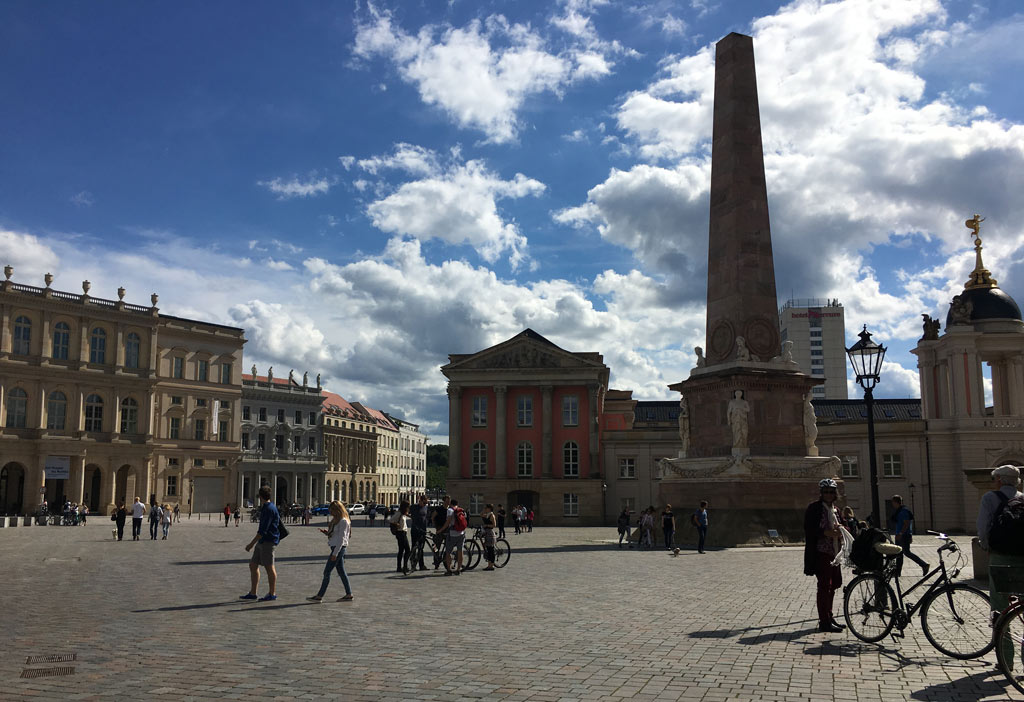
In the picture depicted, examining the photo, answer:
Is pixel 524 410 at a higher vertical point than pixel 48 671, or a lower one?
higher

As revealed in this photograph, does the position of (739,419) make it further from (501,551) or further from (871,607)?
(871,607)

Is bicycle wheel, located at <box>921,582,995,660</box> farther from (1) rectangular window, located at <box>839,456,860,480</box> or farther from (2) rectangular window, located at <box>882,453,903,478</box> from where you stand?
(1) rectangular window, located at <box>839,456,860,480</box>

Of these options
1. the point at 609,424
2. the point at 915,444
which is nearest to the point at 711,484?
the point at 915,444

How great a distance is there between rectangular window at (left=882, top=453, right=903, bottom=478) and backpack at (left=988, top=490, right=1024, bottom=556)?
4545 centimetres

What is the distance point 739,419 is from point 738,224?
656cm

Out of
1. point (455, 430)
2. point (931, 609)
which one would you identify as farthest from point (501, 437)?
point (931, 609)

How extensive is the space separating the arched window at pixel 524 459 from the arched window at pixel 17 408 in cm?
3569

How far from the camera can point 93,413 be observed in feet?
218

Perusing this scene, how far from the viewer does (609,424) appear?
7650 centimetres

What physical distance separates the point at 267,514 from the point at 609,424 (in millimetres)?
64475

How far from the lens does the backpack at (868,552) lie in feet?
31.2

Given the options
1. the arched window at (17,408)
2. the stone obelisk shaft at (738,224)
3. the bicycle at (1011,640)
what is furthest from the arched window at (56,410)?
the bicycle at (1011,640)

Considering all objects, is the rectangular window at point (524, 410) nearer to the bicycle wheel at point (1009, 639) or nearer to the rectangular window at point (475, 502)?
the rectangular window at point (475, 502)

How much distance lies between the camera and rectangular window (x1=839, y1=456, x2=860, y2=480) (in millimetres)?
51938
